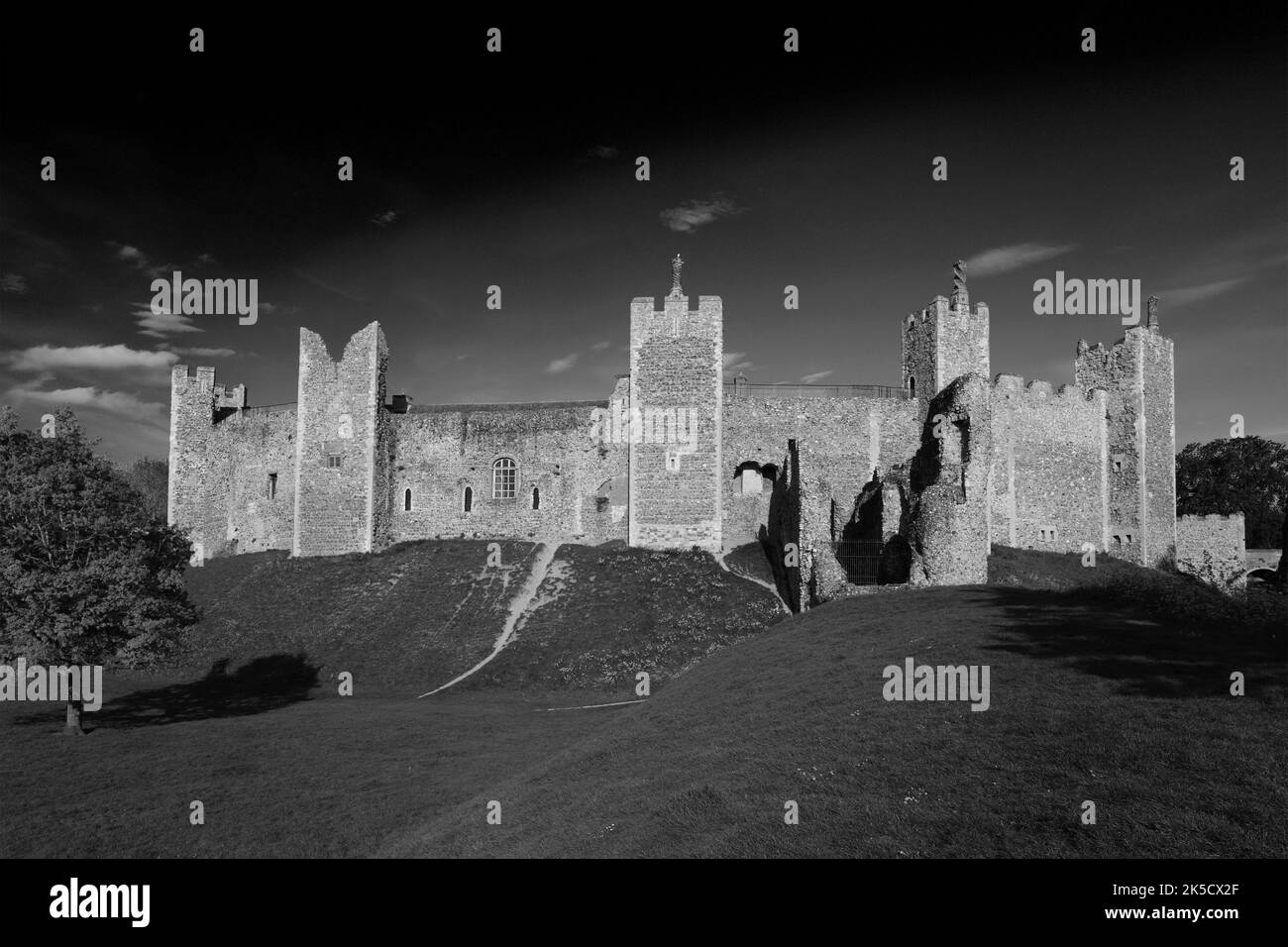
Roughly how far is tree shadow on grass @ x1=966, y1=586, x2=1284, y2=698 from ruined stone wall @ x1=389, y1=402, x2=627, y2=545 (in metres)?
24.1

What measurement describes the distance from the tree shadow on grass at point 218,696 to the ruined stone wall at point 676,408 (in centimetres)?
1527

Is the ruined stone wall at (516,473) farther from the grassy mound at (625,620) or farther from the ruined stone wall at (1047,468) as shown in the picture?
the ruined stone wall at (1047,468)

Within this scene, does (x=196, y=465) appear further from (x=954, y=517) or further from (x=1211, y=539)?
(x=1211, y=539)

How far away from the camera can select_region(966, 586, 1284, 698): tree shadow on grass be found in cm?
1095

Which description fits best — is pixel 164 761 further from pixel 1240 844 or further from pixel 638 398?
pixel 638 398

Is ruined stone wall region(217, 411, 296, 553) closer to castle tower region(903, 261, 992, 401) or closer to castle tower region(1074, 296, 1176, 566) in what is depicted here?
castle tower region(903, 261, 992, 401)

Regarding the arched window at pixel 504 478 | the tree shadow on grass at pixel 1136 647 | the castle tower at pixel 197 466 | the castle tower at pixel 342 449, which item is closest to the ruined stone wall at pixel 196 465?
the castle tower at pixel 197 466

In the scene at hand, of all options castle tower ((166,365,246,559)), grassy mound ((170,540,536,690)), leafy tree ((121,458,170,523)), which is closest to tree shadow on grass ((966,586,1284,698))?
grassy mound ((170,540,536,690))

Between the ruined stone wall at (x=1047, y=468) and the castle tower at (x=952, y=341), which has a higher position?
the castle tower at (x=952, y=341)

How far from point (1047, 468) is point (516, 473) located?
25.6 meters

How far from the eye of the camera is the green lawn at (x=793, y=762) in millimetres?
8312

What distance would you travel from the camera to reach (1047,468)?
38281 mm

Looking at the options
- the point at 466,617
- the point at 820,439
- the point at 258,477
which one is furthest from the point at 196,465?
the point at 820,439

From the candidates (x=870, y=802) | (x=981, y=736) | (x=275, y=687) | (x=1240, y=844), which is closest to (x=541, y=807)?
(x=870, y=802)
